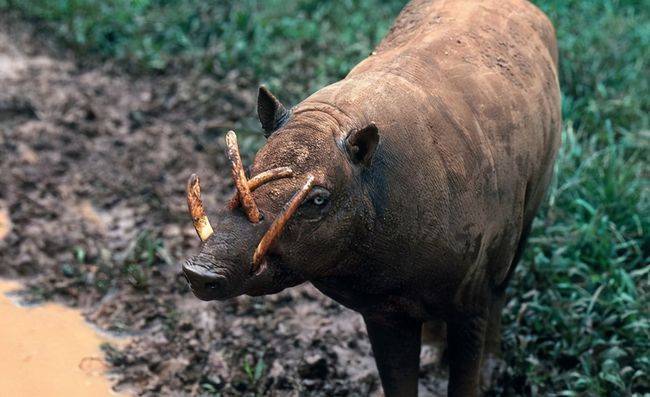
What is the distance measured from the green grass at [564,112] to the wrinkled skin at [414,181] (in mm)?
948

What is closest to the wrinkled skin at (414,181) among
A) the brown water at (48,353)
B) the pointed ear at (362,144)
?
the pointed ear at (362,144)

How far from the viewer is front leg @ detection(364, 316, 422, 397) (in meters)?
3.18

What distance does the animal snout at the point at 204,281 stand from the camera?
2.23 meters

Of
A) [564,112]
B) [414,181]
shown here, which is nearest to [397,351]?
[414,181]

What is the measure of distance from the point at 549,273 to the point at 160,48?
444cm

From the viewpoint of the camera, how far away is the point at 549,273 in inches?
185

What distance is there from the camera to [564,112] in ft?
20.3

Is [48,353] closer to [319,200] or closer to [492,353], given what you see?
[492,353]

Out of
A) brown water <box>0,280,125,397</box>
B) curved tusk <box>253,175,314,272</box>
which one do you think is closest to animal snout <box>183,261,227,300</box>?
curved tusk <box>253,175,314,272</box>

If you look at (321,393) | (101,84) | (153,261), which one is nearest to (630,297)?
(321,393)

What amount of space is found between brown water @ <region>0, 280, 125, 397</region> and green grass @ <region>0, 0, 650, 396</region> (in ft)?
6.89

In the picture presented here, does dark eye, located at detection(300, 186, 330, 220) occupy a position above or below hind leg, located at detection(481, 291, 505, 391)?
above

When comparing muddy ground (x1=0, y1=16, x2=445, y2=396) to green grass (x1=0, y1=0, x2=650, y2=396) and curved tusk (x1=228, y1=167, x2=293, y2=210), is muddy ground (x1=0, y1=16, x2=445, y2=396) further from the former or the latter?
curved tusk (x1=228, y1=167, x2=293, y2=210)

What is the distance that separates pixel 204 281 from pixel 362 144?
64 cm
